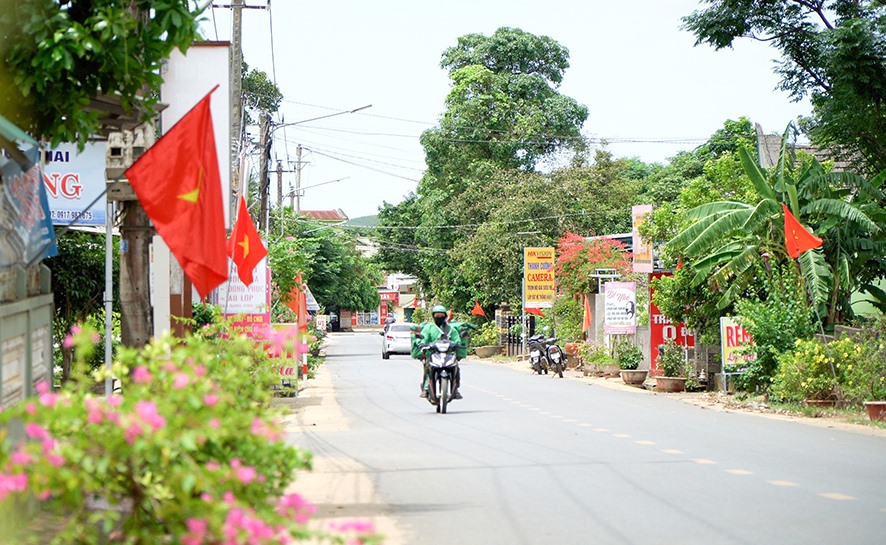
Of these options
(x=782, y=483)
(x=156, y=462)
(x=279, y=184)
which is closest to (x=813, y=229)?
(x=782, y=483)

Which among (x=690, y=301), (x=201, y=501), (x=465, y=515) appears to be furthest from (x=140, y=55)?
(x=690, y=301)

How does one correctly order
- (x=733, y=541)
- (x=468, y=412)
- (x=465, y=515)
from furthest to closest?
(x=468, y=412), (x=465, y=515), (x=733, y=541)

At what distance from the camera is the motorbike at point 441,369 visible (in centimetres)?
1959

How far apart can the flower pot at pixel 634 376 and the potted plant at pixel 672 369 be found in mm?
1839

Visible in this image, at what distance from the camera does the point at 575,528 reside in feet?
28.8

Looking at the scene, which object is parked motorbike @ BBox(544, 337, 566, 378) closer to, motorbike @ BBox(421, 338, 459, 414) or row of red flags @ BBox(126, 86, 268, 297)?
motorbike @ BBox(421, 338, 459, 414)

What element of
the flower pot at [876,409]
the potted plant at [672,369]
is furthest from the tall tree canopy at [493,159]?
the flower pot at [876,409]

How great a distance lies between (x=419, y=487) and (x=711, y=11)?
816 inches

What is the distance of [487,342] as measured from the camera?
58281 mm

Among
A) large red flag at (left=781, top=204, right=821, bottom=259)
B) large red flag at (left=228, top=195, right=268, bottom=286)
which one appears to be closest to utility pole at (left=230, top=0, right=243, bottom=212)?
large red flag at (left=228, top=195, right=268, bottom=286)

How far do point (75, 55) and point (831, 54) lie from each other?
66.6ft

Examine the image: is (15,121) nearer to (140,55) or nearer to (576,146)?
(140,55)

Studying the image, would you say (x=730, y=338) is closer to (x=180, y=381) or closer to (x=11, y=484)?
(x=180, y=381)

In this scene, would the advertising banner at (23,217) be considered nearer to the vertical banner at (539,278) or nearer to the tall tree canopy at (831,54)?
the tall tree canopy at (831,54)
